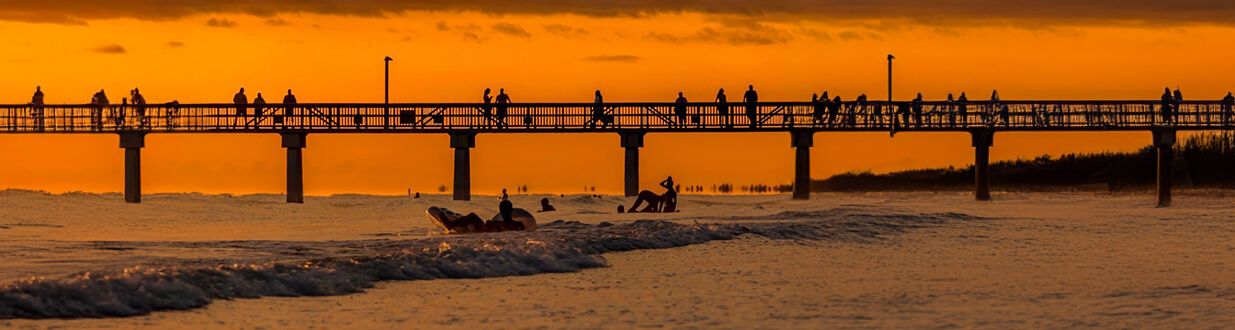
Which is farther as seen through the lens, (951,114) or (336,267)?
(951,114)

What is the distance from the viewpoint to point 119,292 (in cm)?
1639

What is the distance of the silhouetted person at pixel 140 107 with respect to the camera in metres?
56.9

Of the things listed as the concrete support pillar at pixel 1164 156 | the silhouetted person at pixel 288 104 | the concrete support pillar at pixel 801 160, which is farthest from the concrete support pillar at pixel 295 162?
the concrete support pillar at pixel 1164 156

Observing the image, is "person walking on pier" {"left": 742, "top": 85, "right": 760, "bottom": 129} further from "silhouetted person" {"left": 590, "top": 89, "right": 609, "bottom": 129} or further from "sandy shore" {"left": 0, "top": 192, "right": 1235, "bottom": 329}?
"sandy shore" {"left": 0, "top": 192, "right": 1235, "bottom": 329}

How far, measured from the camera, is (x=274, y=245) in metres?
26.1

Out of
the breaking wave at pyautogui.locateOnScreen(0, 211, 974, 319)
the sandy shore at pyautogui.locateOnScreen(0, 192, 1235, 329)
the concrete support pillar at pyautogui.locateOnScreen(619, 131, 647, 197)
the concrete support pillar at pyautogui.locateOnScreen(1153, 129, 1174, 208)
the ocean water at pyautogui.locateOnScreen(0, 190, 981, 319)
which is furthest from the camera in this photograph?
the concrete support pillar at pyautogui.locateOnScreen(619, 131, 647, 197)

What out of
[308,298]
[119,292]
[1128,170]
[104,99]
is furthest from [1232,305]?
[1128,170]

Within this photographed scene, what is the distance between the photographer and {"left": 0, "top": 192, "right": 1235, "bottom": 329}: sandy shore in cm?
1586

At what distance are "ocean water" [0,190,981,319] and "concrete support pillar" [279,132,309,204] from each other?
7587 millimetres

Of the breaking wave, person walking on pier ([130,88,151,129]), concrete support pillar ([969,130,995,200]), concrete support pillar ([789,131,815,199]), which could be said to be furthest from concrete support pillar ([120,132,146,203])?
the breaking wave

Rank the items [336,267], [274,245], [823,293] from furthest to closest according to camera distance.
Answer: [274,245]
[336,267]
[823,293]

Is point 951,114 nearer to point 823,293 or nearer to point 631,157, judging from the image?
point 631,157

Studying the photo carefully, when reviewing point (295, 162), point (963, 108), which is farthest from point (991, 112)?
point (295, 162)

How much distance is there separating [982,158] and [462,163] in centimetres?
1541
